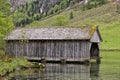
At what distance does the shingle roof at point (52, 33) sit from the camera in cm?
6831

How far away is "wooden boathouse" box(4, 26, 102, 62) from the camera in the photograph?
69000 mm

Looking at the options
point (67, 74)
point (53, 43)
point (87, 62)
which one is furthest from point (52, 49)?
point (67, 74)

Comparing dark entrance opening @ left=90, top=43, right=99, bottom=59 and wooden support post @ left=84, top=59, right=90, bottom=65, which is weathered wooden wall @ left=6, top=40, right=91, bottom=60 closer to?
wooden support post @ left=84, top=59, right=90, bottom=65

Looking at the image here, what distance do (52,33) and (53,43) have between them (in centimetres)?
201

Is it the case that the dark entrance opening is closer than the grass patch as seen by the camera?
No

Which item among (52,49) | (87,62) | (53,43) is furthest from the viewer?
(52,49)

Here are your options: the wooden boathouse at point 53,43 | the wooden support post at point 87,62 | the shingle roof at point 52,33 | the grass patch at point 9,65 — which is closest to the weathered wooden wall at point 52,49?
the wooden boathouse at point 53,43

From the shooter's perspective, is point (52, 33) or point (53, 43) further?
point (53, 43)

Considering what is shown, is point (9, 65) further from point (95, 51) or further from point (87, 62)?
point (95, 51)

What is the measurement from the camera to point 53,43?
71312mm

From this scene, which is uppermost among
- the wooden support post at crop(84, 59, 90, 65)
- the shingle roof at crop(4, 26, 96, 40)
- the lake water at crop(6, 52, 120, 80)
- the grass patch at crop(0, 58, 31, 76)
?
the shingle roof at crop(4, 26, 96, 40)

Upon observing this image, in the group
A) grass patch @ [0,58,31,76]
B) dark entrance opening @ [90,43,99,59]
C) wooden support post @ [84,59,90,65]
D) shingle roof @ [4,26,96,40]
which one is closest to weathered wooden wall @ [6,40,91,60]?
shingle roof @ [4,26,96,40]

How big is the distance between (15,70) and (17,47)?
78.9 ft

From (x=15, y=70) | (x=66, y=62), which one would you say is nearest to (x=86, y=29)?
(x=66, y=62)
